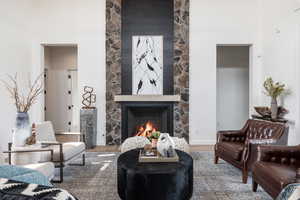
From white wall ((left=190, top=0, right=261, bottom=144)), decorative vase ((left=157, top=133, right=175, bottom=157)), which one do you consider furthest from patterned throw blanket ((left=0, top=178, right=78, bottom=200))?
white wall ((left=190, top=0, right=261, bottom=144))

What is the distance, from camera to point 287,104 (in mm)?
4395

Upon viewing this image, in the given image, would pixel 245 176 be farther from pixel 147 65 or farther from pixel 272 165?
pixel 147 65

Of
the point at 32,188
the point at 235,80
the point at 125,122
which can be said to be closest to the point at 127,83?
the point at 125,122

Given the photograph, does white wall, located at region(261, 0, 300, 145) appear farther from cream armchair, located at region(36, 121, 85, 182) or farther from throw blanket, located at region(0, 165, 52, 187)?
throw blanket, located at region(0, 165, 52, 187)

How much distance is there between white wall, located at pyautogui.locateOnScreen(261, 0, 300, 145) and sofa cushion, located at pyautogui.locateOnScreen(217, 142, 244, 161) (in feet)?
5.02

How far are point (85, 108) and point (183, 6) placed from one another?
12.4ft

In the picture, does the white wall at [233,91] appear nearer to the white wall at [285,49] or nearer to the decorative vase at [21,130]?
the white wall at [285,49]

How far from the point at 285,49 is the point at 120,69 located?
3.86 m

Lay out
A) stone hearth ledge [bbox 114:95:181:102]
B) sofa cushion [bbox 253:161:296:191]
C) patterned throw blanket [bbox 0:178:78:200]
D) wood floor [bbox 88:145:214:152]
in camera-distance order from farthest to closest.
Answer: stone hearth ledge [bbox 114:95:181:102], wood floor [bbox 88:145:214:152], sofa cushion [bbox 253:161:296:191], patterned throw blanket [bbox 0:178:78:200]

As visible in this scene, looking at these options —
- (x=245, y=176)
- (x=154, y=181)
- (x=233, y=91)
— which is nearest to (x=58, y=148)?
(x=154, y=181)

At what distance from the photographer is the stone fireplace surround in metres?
5.86

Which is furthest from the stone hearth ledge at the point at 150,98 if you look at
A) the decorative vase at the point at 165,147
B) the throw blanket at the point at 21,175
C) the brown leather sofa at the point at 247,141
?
the throw blanket at the point at 21,175

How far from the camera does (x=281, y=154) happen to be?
2.72 m

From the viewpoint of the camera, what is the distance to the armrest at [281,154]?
2699 millimetres
